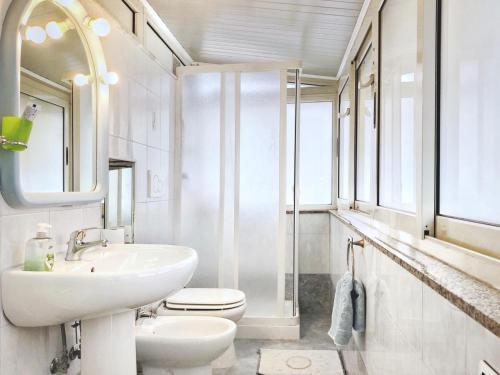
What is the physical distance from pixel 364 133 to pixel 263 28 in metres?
0.98

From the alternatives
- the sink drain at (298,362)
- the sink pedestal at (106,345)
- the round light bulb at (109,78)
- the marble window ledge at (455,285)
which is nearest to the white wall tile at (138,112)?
the round light bulb at (109,78)

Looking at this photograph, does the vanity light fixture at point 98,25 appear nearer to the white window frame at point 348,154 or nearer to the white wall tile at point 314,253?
the white window frame at point 348,154

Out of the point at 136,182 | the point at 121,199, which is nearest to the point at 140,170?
the point at 136,182

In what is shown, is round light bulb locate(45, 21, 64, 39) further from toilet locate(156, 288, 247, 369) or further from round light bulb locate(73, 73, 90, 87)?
toilet locate(156, 288, 247, 369)

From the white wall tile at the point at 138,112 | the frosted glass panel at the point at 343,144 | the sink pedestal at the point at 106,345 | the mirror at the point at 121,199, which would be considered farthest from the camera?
the frosted glass panel at the point at 343,144

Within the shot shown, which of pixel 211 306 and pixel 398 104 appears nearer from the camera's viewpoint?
pixel 398 104

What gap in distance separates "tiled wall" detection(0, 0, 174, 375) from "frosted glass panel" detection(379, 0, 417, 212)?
53.0 inches

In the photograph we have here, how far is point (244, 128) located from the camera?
2.72 m

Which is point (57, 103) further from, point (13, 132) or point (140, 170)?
point (140, 170)

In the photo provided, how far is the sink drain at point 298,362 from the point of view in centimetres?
230

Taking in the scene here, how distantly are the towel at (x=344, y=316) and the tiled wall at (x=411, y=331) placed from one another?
3.0 inches

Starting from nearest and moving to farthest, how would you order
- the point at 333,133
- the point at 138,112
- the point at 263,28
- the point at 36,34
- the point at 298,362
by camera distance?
the point at 36,34 → the point at 138,112 → the point at 298,362 → the point at 263,28 → the point at 333,133

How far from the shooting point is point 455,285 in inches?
29.3

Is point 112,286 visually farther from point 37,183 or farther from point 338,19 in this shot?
point 338,19
